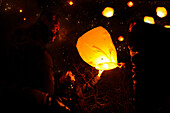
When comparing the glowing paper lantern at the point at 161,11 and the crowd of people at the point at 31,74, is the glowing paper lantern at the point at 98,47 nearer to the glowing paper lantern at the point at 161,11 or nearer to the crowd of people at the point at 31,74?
the crowd of people at the point at 31,74

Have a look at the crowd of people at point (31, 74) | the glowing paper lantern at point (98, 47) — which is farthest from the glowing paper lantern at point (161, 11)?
the crowd of people at point (31, 74)

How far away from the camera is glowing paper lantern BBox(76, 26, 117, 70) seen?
341cm

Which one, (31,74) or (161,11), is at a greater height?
(161,11)

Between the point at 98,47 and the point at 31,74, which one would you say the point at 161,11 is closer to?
the point at 98,47

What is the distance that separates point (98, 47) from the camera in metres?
3.43

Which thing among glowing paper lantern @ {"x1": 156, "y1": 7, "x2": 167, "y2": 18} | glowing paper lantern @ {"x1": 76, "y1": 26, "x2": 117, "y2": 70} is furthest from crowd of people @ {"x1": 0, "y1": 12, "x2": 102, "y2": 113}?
glowing paper lantern @ {"x1": 156, "y1": 7, "x2": 167, "y2": 18}

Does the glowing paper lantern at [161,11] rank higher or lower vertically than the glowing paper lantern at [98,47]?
higher

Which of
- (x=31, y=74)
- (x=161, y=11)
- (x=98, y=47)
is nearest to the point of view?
(x=31, y=74)

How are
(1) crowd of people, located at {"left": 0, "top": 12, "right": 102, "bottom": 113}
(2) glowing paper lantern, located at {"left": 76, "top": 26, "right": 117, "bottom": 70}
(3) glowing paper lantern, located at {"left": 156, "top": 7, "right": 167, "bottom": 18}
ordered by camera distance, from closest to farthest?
(1) crowd of people, located at {"left": 0, "top": 12, "right": 102, "bottom": 113}
(2) glowing paper lantern, located at {"left": 76, "top": 26, "right": 117, "bottom": 70}
(3) glowing paper lantern, located at {"left": 156, "top": 7, "right": 167, "bottom": 18}

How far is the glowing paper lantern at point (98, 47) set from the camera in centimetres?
341

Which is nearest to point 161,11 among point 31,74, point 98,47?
point 98,47

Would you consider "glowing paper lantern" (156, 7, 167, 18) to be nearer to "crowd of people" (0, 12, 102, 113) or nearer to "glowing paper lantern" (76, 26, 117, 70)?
"glowing paper lantern" (76, 26, 117, 70)

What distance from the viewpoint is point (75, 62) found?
299 inches

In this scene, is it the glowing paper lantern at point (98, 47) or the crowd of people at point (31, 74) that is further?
Answer: the glowing paper lantern at point (98, 47)
